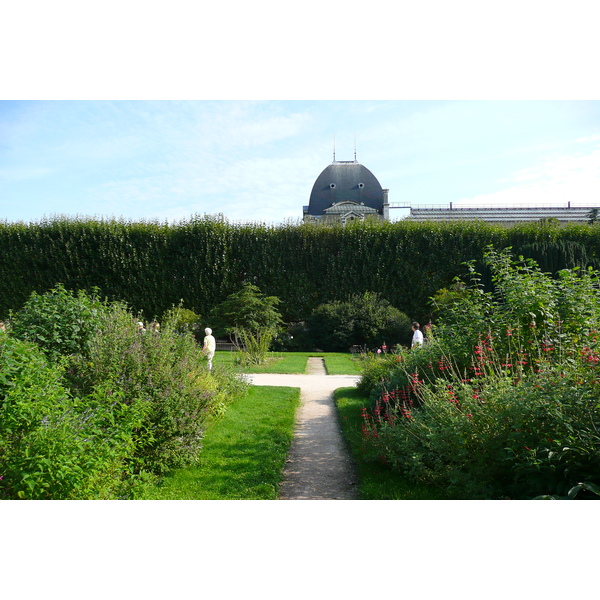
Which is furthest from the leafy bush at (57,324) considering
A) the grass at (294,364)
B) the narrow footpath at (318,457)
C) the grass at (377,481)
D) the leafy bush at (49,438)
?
the grass at (294,364)

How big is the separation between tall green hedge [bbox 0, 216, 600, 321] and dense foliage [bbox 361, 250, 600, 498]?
13.4 meters

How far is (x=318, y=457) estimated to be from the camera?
550cm

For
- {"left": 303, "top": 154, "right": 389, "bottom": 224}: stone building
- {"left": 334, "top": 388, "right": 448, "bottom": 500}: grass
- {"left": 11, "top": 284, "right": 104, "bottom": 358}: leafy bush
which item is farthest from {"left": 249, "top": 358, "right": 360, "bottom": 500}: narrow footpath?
{"left": 303, "top": 154, "right": 389, "bottom": 224}: stone building

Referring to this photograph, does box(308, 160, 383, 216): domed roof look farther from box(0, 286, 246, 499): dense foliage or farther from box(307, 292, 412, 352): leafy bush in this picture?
box(0, 286, 246, 499): dense foliage

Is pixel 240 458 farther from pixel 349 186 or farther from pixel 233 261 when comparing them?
pixel 349 186

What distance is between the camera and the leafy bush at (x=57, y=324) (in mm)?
5996

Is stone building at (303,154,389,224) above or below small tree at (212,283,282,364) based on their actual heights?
above

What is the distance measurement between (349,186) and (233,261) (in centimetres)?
2563

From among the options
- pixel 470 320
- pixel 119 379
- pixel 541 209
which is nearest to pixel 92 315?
pixel 119 379

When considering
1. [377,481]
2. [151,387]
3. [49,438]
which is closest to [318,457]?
[377,481]

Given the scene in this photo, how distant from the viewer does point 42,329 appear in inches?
237

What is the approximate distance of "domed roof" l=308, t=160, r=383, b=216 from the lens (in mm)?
42625

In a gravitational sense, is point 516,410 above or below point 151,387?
above
